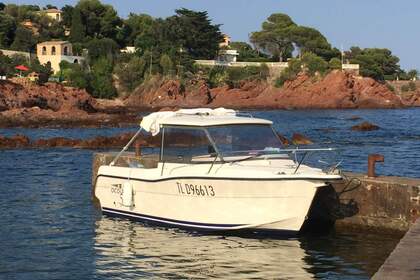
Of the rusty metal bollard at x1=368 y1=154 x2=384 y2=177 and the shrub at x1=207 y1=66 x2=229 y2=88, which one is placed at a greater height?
the shrub at x1=207 y1=66 x2=229 y2=88

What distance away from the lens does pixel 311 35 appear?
135500mm

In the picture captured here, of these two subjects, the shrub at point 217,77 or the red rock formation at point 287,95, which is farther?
the shrub at point 217,77

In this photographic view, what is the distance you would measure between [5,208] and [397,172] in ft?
47.9

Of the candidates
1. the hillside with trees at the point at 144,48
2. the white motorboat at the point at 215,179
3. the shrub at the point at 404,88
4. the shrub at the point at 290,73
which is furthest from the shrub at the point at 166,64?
the white motorboat at the point at 215,179

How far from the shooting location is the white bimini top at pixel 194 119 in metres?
16.5

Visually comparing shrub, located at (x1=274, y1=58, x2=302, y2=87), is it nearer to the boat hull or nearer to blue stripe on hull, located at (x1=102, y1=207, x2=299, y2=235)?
blue stripe on hull, located at (x1=102, y1=207, x2=299, y2=235)

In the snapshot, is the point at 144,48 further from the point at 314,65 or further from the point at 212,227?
the point at 212,227

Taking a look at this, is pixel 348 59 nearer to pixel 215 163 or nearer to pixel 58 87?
pixel 58 87

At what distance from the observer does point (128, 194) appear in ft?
55.6

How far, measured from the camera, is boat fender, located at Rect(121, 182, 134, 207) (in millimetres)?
16938

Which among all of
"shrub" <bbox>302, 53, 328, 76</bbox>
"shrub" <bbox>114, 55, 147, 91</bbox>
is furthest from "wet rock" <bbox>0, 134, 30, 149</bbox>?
"shrub" <bbox>302, 53, 328, 76</bbox>

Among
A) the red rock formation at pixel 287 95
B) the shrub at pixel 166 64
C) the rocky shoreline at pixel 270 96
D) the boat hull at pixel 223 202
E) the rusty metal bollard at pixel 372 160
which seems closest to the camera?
the boat hull at pixel 223 202

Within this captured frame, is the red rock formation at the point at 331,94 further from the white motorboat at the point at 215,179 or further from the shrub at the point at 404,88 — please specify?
the white motorboat at the point at 215,179

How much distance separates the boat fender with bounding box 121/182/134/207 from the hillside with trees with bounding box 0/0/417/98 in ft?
274
